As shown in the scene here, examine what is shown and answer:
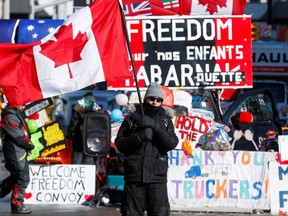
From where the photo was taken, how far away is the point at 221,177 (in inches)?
532

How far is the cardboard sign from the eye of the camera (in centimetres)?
1520

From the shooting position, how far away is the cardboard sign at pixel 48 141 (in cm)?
1520

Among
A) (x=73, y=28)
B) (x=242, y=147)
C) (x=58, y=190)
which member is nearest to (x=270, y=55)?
(x=242, y=147)

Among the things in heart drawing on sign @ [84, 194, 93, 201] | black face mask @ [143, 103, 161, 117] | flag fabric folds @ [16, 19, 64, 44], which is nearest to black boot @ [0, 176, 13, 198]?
heart drawing on sign @ [84, 194, 93, 201]

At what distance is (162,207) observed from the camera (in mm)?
9586

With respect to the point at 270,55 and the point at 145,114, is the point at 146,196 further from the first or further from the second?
the point at 270,55

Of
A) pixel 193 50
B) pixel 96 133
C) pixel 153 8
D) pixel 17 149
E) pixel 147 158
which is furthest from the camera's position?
pixel 153 8

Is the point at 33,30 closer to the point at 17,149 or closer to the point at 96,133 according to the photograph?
the point at 96,133

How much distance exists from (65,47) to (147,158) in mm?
1953

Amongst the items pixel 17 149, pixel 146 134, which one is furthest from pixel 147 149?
pixel 17 149

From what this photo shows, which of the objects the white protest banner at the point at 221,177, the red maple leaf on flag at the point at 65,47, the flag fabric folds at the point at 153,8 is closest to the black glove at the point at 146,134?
the red maple leaf on flag at the point at 65,47

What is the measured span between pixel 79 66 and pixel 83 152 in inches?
177

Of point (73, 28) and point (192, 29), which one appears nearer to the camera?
point (73, 28)

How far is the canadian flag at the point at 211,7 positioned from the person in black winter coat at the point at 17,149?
3.78 m
